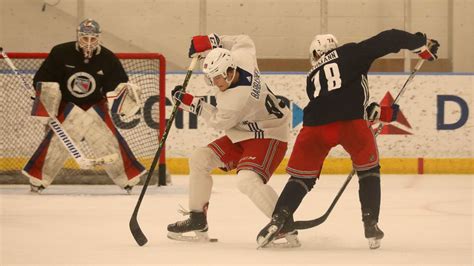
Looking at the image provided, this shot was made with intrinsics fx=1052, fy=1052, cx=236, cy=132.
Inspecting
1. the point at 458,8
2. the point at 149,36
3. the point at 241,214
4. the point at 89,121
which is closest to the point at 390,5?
the point at 458,8

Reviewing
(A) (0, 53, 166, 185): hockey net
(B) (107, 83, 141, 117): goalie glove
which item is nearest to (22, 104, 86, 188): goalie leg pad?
(B) (107, 83, 141, 117): goalie glove

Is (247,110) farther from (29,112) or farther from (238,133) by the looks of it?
(29,112)

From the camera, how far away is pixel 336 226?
5258 millimetres

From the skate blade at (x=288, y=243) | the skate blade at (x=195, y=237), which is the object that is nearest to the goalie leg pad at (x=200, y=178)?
the skate blade at (x=195, y=237)

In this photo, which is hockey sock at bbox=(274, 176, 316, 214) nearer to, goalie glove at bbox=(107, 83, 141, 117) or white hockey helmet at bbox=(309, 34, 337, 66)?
white hockey helmet at bbox=(309, 34, 337, 66)

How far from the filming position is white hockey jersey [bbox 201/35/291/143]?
4.57 m

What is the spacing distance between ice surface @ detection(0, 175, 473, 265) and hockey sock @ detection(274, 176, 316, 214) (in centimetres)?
18

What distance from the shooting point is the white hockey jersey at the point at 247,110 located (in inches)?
180

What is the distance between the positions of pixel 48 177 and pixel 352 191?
2.03 metres

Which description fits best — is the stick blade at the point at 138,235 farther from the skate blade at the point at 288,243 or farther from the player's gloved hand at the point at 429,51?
the player's gloved hand at the point at 429,51

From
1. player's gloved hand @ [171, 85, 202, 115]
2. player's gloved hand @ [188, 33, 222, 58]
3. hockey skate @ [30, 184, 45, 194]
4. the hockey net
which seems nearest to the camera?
player's gloved hand @ [171, 85, 202, 115]

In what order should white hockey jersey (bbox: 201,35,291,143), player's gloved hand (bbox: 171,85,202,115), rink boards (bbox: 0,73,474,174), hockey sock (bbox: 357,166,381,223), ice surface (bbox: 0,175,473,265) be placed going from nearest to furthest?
ice surface (bbox: 0,175,473,265)
hockey sock (bbox: 357,166,381,223)
white hockey jersey (bbox: 201,35,291,143)
player's gloved hand (bbox: 171,85,202,115)
rink boards (bbox: 0,73,474,174)

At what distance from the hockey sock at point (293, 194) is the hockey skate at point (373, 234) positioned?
30 centimetres

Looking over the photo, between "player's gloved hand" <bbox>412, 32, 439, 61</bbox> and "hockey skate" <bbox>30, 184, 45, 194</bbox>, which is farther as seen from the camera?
"hockey skate" <bbox>30, 184, 45, 194</bbox>
